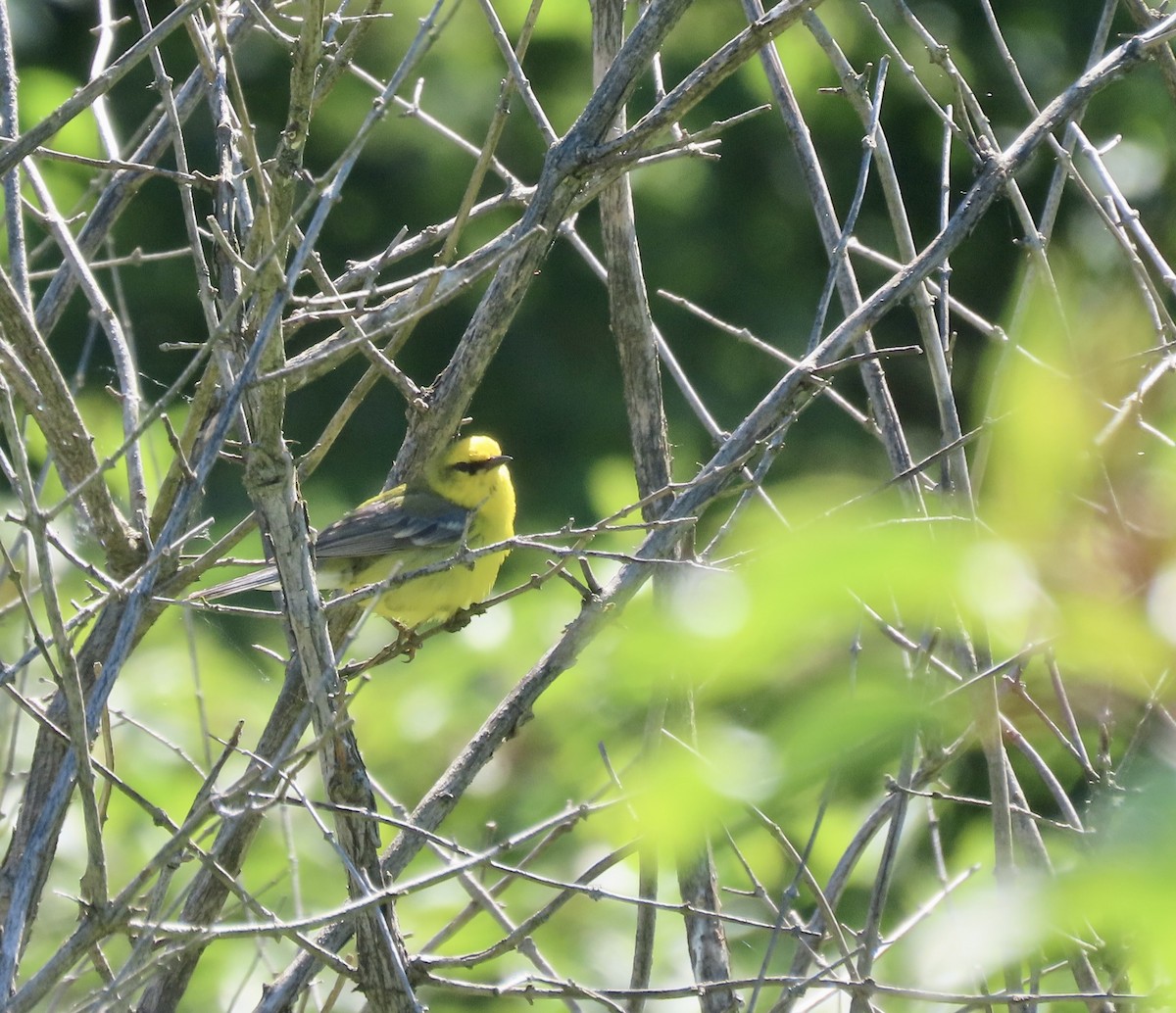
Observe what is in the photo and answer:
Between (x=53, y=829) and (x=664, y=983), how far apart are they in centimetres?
157

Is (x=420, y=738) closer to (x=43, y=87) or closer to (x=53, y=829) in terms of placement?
(x=53, y=829)

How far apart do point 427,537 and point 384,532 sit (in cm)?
16

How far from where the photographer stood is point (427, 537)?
4.40 meters

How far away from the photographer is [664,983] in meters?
2.89

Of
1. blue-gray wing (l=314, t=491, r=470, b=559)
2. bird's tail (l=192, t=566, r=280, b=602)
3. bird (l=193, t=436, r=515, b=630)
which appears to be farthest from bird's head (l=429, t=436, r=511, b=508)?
bird's tail (l=192, t=566, r=280, b=602)

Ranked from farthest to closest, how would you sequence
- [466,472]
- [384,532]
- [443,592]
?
[466,472], [384,532], [443,592]

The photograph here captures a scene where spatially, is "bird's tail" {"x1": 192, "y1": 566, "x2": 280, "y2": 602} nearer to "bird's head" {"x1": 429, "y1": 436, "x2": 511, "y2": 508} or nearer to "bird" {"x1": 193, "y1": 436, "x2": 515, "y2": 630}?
"bird" {"x1": 193, "y1": 436, "x2": 515, "y2": 630}

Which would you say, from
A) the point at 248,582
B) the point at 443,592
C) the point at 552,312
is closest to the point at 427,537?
the point at 443,592

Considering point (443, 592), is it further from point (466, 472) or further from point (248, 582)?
point (466, 472)

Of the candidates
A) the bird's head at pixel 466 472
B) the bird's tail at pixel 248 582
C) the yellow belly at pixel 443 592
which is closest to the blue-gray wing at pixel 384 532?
the yellow belly at pixel 443 592

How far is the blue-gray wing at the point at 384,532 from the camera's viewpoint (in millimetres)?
4203

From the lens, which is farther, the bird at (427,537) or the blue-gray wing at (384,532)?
the blue-gray wing at (384,532)

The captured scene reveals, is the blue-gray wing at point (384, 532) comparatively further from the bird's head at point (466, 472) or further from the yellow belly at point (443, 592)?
the bird's head at point (466, 472)

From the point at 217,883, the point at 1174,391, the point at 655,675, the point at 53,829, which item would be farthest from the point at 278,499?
the point at 655,675
